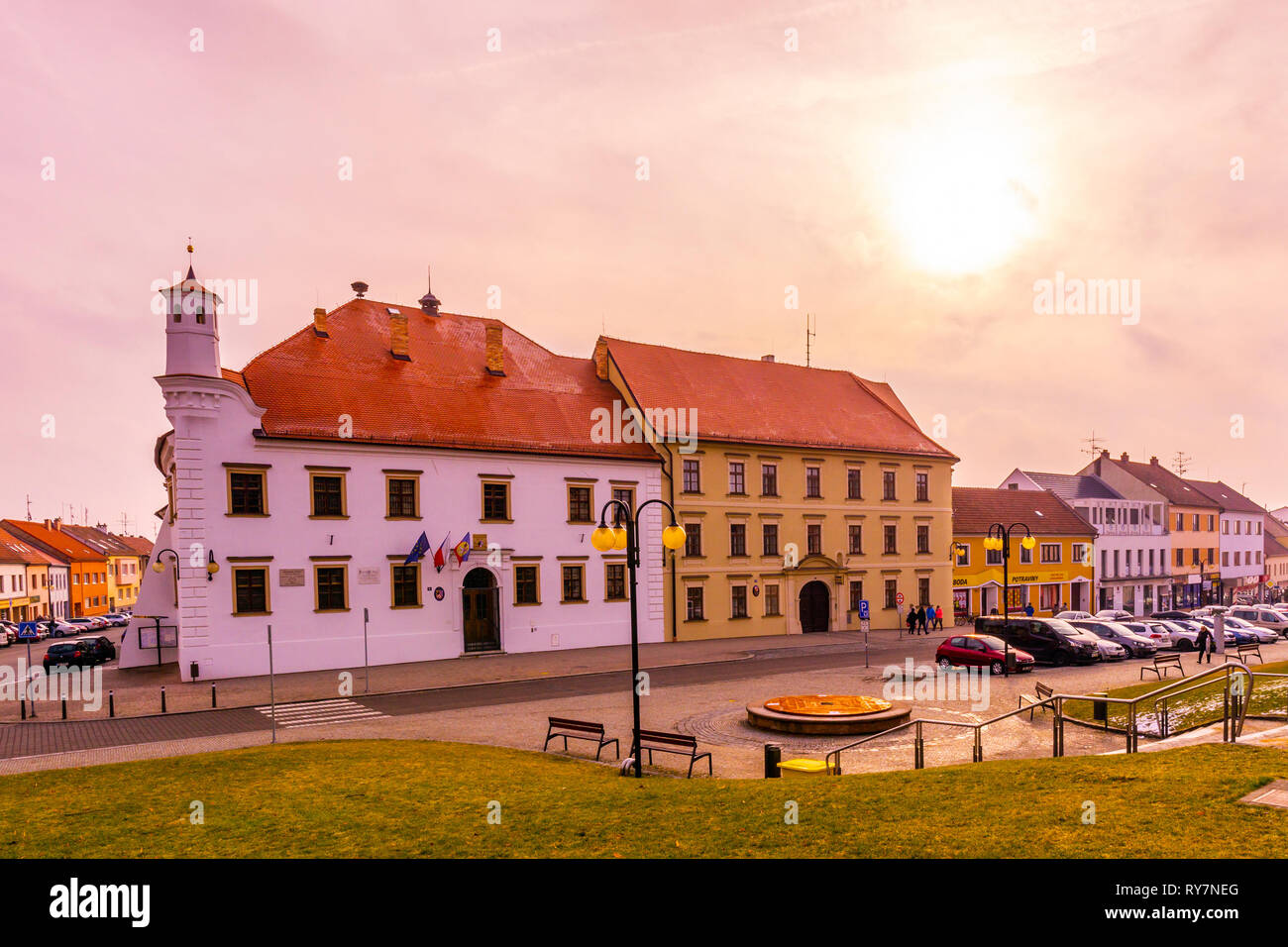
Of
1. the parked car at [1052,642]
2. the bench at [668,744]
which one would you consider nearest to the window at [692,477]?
the parked car at [1052,642]

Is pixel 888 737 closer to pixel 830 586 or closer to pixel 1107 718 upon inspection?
pixel 1107 718

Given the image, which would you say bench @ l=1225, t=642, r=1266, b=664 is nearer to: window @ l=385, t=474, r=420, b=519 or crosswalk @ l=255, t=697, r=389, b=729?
crosswalk @ l=255, t=697, r=389, b=729

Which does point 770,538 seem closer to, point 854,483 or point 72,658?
point 854,483

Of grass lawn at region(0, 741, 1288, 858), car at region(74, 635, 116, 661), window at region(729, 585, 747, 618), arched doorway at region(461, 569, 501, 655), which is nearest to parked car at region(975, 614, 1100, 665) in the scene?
window at region(729, 585, 747, 618)

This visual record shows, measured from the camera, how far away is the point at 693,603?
3947 cm

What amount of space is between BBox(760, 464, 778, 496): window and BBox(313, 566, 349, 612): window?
69.9 feet

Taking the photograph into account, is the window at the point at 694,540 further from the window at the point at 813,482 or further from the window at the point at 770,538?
the window at the point at 813,482

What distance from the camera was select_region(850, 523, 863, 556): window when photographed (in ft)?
147

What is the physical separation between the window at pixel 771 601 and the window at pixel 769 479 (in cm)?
501

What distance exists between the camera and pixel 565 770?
45.1 ft

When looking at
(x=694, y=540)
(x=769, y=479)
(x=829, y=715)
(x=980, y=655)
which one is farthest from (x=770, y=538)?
(x=829, y=715)

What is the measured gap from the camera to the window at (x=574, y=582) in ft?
117

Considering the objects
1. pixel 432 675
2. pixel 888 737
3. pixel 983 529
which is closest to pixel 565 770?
pixel 888 737
